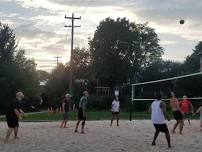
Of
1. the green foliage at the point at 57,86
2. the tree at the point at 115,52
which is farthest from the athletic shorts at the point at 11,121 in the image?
the green foliage at the point at 57,86

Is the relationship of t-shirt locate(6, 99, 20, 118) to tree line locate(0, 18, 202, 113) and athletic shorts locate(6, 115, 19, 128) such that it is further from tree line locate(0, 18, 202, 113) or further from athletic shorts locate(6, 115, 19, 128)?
tree line locate(0, 18, 202, 113)

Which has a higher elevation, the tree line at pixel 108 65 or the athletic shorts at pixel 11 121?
the tree line at pixel 108 65

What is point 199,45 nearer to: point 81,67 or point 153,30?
point 153,30

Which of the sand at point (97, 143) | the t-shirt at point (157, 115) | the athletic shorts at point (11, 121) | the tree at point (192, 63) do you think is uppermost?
the tree at point (192, 63)

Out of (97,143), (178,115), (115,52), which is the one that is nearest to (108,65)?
(115,52)

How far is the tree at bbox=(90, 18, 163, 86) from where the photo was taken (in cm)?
8731

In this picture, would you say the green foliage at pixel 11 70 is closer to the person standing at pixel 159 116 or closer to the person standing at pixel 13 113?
the person standing at pixel 13 113

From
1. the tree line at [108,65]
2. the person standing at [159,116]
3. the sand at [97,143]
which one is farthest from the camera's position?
the tree line at [108,65]

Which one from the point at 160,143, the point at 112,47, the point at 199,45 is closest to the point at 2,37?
the point at 112,47

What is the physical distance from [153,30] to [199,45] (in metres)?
10.2

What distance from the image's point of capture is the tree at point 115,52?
8731cm

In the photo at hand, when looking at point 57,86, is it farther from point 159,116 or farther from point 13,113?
point 159,116

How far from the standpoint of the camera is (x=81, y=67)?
108438 mm

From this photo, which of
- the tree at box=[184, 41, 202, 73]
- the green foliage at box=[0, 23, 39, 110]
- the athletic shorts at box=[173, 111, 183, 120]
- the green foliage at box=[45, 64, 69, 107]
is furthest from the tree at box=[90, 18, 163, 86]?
the athletic shorts at box=[173, 111, 183, 120]
